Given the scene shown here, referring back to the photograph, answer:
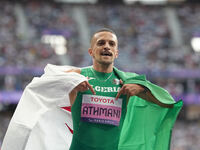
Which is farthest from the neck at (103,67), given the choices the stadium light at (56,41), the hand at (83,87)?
the stadium light at (56,41)

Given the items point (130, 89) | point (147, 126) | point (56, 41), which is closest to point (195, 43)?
point (56, 41)

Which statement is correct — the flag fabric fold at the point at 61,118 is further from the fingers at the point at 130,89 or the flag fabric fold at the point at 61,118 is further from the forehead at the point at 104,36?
the forehead at the point at 104,36

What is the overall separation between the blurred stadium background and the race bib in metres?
13.6

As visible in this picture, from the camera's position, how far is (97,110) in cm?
357

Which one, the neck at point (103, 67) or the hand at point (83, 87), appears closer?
the hand at point (83, 87)

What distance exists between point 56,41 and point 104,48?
19910 millimetres

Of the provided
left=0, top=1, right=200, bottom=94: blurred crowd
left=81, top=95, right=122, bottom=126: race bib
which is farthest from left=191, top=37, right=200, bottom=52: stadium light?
left=81, top=95, right=122, bottom=126: race bib

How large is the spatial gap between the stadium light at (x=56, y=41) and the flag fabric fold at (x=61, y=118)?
17.9 m

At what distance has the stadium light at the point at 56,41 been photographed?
73.6ft

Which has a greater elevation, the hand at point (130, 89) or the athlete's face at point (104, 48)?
the athlete's face at point (104, 48)

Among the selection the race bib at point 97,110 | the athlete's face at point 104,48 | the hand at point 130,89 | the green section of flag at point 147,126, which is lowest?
the green section of flag at point 147,126

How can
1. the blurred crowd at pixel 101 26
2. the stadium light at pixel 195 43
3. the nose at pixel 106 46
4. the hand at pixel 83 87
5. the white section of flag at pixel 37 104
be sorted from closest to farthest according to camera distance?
the hand at pixel 83 87
the white section of flag at pixel 37 104
the nose at pixel 106 46
the blurred crowd at pixel 101 26
the stadium light at pixel 195 43

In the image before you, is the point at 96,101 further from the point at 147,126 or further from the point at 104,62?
→ the point at 147,126

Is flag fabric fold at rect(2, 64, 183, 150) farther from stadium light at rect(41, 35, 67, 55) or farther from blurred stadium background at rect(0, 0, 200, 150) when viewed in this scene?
stadium light at rect(41, 35, 67, 55)
